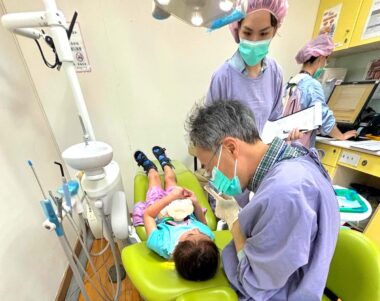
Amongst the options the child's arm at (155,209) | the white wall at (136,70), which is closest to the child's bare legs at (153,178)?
the child's arm at (155,209)

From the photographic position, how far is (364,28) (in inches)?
65.0

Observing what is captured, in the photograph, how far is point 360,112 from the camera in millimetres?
1758

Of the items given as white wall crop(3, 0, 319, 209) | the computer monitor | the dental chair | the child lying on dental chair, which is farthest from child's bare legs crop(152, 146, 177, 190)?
the computer monitor

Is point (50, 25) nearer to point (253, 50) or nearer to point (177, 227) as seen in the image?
point (253, 50)

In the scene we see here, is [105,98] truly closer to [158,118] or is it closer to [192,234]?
[158,118]

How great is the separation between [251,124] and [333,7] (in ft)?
6.68

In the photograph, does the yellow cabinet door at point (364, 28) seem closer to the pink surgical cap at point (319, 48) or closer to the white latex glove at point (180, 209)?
the pink surgical cap at point (319, 48)

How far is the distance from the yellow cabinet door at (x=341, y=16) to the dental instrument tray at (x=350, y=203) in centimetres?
134

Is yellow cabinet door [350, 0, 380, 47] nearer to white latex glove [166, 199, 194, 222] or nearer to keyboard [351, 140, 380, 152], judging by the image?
keyboard [351, 140, 380, 152]

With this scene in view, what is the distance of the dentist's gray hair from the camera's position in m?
0.67

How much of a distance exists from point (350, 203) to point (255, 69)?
106 cm

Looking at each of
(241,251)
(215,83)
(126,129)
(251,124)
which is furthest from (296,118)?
(126,129)

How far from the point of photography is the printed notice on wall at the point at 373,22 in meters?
1.57

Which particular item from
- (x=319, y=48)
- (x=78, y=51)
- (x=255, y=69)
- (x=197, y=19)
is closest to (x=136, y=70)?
(x=78, y=51)
